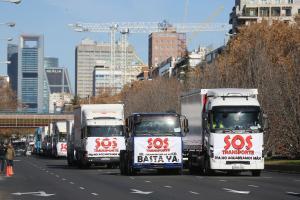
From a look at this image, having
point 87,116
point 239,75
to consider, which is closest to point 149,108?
point 239,75

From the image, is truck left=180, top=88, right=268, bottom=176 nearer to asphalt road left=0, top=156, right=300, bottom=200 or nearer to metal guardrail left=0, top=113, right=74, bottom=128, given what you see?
asphalt road left=0, top=156, right=300, bottom=200

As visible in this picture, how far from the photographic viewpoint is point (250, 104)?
3941cm

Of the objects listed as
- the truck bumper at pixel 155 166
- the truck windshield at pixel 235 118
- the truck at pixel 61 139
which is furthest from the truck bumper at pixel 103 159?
the truck at pixel 61 139

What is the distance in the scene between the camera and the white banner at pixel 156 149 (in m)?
41.0

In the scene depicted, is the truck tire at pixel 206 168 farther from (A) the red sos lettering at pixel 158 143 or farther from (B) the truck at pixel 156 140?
(A) the red sos lettering at pixel 158 143

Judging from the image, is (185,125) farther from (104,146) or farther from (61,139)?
(61,139)

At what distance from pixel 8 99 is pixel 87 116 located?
142 meters

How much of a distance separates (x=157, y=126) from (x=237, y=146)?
13.5ft

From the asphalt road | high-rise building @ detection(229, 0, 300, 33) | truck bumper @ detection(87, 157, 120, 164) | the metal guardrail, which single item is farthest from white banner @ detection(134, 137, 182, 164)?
the metal guardrail

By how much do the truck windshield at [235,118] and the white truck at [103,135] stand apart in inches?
549

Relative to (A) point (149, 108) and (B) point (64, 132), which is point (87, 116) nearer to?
(B) point (64, 132)

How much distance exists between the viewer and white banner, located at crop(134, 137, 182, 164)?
Answer: 41000 mm

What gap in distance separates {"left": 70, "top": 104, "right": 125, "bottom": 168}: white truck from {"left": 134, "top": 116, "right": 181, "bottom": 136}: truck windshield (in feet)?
36.3

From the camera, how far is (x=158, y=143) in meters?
41.0
